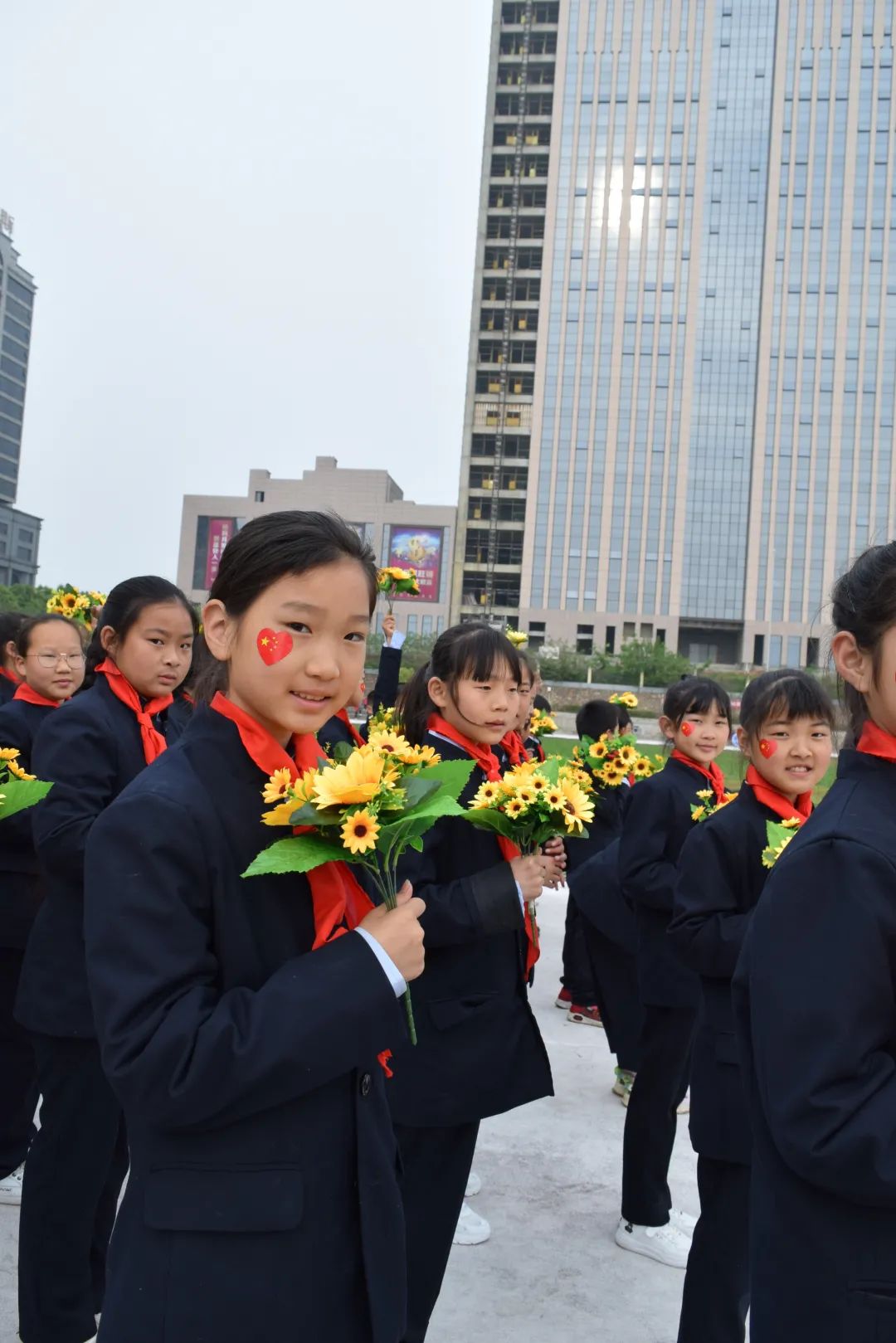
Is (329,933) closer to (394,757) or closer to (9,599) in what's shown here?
(394,757)

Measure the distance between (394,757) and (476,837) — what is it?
3.52ft

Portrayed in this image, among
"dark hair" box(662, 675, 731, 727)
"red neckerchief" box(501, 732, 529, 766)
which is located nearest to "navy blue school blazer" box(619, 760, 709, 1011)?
"dark hair" box(662, 675, 731, 727)

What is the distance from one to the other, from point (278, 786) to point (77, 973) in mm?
1436

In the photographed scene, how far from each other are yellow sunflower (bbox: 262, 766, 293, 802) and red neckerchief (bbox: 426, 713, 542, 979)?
1296 millimetres

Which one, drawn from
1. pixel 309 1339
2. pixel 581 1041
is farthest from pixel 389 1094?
pixel 581 1041

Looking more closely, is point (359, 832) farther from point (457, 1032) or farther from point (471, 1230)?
point (471, 1230)

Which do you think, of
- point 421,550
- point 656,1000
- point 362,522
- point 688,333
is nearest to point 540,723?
point 656,1000

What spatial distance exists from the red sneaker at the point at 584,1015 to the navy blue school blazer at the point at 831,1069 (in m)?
4.45

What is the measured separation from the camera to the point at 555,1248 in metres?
3.16

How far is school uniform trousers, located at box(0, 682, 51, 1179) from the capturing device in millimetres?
3336

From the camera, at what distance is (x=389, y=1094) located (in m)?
2.39

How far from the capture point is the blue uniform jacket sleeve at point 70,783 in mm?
2494

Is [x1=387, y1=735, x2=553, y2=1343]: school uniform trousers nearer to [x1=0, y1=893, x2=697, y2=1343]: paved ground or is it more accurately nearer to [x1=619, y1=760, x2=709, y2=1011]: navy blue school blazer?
[x1=0, y1=893, x2=697, y2=1343]: paved ground

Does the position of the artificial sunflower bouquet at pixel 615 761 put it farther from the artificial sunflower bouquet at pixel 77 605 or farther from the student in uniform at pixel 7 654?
the student in uniform at pixel 7 654
